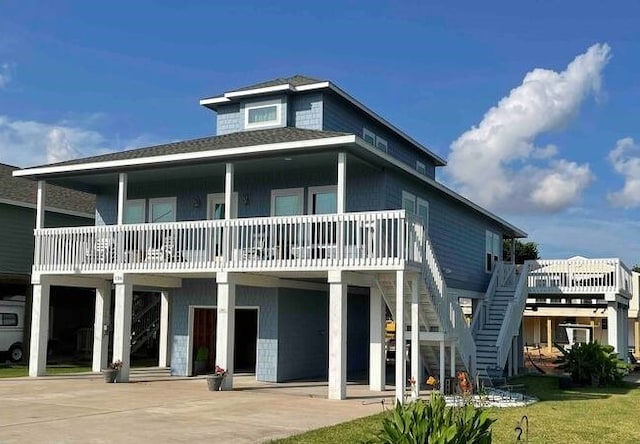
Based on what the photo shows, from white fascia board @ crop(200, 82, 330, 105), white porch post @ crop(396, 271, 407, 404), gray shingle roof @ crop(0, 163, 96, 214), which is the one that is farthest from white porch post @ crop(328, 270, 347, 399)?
gray shingle roof @ crop(0, 163, 96, 214)

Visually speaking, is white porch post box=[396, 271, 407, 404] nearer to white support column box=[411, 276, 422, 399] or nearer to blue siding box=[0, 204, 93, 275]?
white support column box=[411, 276, 422, 399]

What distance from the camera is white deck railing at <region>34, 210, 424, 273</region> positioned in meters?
16.2

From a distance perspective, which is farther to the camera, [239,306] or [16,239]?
[16,239]

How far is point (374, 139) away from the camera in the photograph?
24.3 metres

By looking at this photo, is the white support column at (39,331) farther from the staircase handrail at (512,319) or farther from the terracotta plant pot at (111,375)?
the staircase handrail at (512,319)

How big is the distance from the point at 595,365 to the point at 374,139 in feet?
32.3

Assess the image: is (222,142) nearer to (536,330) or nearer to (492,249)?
(492,249)

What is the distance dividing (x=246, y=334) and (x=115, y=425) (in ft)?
47.9

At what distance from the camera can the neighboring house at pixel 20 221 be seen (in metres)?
27.0

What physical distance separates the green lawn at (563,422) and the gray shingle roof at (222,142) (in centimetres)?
725

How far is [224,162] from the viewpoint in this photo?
18.5 metres

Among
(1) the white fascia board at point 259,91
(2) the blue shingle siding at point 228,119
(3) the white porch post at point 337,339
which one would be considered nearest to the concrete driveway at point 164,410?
(3) the white porch post at point 337,339

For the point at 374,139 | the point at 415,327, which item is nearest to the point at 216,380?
the point at 415,327

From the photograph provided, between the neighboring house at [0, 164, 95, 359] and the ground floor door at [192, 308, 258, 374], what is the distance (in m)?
8.18
